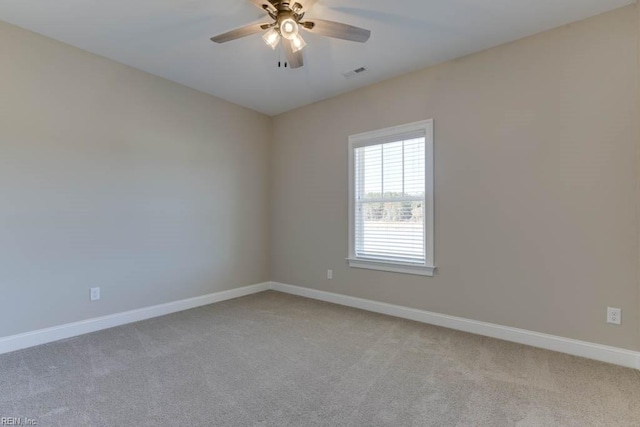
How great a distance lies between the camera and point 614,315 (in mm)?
2553

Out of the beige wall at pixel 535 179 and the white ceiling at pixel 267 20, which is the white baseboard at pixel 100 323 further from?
the white ceiling at pixel 267 20

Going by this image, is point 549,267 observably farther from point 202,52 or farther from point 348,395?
point 202,52

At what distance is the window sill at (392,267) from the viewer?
351cm

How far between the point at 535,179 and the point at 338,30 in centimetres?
217

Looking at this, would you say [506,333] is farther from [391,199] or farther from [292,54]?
[292,54]

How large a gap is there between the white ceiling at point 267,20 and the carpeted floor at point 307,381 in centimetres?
282

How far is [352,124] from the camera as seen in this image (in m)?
4.17

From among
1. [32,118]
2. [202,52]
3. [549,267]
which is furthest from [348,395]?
[32,118]

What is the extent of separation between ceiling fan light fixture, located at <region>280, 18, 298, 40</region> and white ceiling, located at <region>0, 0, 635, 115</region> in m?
0.48

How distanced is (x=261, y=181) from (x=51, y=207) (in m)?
2.64

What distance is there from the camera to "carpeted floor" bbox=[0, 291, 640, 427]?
1.88 metres

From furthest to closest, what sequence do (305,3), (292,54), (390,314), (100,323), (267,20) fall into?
(390,314) < (100,323) < (267,20) < (292,54) < (305,3)

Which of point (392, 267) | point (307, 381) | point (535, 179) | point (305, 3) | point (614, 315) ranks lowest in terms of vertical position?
point (307, 381)

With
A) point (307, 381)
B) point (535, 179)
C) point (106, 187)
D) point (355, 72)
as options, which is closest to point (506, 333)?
point (535, 179)
